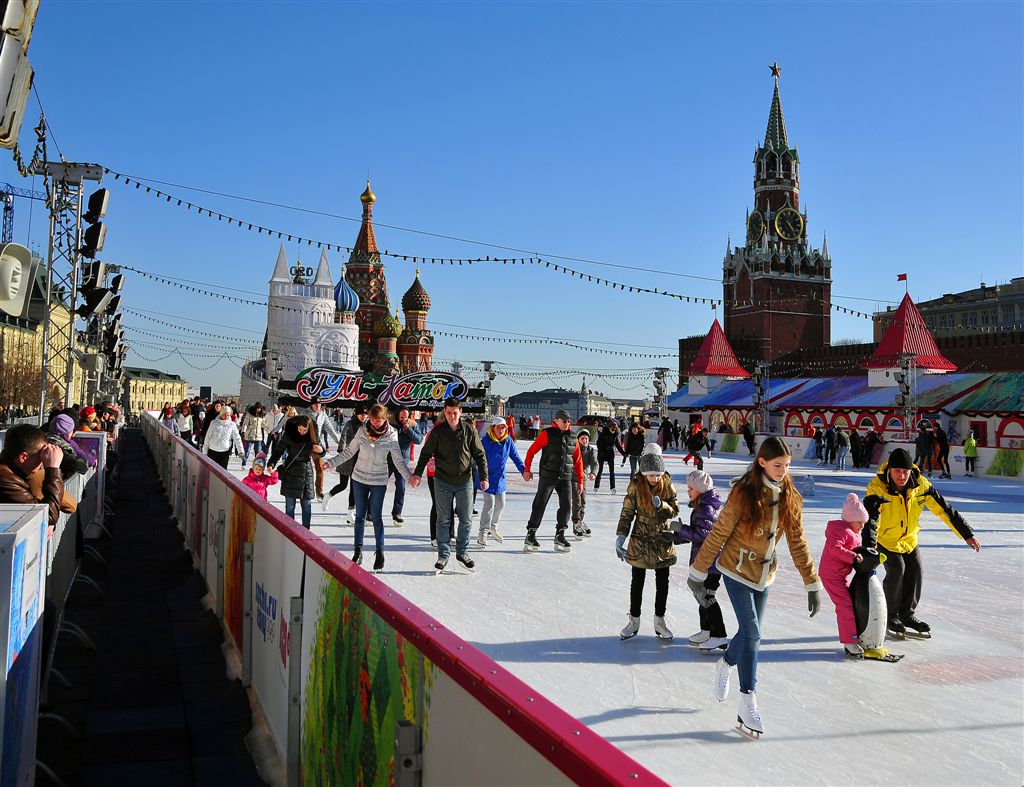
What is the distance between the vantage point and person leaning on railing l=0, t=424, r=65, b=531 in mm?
4699

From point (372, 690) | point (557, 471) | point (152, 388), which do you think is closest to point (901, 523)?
point (557, 471)

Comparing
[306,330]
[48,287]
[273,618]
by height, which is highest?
[306,330]

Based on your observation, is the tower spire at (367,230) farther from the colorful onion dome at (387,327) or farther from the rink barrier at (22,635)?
the rink barrier at (22,635)

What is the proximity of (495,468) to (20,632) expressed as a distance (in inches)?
226

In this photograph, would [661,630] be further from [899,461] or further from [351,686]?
[351,686]

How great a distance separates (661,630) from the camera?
17.3 feet

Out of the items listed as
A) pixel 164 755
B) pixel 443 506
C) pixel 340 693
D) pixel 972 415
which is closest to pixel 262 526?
pixel 164 755

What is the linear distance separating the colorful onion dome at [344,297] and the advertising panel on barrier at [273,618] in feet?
268

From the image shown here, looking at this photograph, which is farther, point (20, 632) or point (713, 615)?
point (713, 615)

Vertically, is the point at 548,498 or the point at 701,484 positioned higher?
the point at 701,484

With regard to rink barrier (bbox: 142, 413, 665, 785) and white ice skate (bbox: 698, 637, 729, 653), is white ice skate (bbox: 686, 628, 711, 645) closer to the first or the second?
white ice skate (bbox: 698, 637, 729, 653)

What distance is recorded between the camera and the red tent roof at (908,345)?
33.4m

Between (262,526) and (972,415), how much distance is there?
27879 mm

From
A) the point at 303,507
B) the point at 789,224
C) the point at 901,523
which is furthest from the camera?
the point at 789,224
